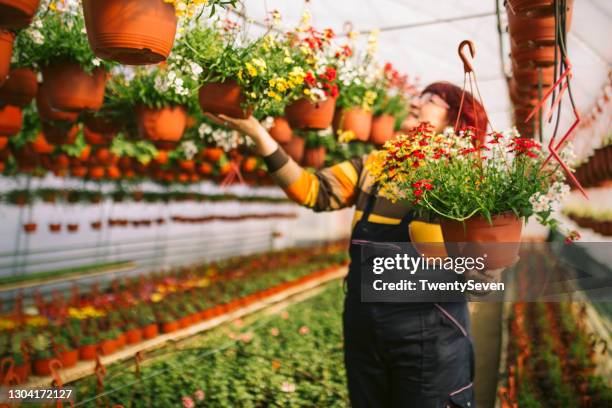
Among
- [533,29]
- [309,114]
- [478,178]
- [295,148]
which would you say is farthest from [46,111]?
[533,29]

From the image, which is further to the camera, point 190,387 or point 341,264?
point 341,264

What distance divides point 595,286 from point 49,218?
12.2 meters

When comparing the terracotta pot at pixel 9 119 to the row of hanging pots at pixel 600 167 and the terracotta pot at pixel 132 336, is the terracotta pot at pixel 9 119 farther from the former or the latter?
the row of hanging pots at pixel 600 167

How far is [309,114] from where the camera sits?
194cm

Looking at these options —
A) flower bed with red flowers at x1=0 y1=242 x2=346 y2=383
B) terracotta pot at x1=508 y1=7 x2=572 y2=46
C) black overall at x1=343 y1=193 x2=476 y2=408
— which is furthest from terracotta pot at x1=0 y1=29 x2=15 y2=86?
terracotta pot at x1=508 y1=7 x2=572 y2=46

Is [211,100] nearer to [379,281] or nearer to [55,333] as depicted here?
Result: [379,281]

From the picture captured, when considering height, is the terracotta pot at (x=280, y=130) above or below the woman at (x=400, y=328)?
above

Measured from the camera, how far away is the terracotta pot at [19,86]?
1720mm

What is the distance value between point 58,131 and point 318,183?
1692 mm

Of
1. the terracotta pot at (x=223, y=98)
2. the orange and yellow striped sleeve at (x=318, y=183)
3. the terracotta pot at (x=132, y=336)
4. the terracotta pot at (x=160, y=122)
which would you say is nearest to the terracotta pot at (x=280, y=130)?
the terracotta pot at (x=160, y=122)

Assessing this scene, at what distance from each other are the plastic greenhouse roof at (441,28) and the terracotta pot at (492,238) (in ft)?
8.11

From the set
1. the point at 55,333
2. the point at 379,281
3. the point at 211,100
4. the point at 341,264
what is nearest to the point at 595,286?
the point at 379,281

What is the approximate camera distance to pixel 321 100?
6.29ft

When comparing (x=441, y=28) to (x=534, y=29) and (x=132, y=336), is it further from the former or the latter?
(x=132, y=336)
